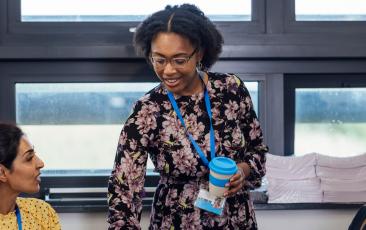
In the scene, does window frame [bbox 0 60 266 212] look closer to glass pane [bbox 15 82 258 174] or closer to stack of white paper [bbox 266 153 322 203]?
glass pane [bbox 15 82 258 174]

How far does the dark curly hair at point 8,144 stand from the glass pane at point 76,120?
0.71 metres

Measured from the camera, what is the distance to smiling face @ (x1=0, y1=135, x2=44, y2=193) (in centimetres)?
184

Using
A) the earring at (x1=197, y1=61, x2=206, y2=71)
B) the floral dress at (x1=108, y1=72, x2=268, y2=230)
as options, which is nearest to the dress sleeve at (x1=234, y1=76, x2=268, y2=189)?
the floral dress at (x1=108, y1=72, x2=268, y2=230)

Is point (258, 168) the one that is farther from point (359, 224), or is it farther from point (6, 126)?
Result: point (6, 126)

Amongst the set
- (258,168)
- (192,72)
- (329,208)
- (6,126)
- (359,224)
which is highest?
(192,72)

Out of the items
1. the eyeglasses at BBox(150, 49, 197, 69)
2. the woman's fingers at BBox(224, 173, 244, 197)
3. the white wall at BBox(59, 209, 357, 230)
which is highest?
the eyeglasses at BBox(150, 49, 197, 69)

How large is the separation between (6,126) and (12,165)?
0.46ft

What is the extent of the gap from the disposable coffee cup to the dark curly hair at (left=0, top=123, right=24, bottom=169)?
656 mm

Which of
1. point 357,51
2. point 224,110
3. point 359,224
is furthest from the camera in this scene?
point 357,51

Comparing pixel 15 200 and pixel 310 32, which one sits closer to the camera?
pixel 15 200

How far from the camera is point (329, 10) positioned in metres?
2.64

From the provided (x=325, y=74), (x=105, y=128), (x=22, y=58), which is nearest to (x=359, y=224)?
(x=325, y=74)

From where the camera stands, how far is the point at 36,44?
253 cm

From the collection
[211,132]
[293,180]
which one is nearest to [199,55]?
[211,132]
